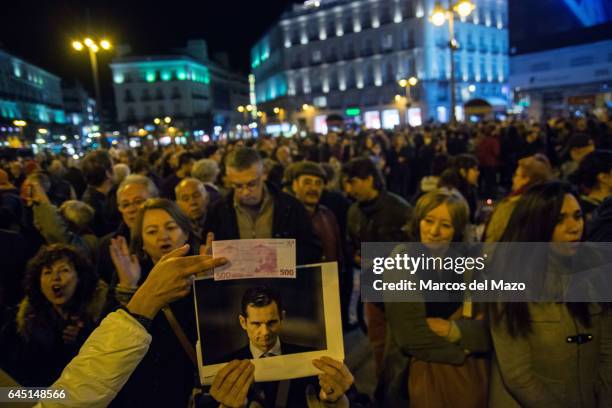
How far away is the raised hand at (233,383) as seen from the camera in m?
1.56

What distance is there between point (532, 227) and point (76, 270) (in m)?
2.47

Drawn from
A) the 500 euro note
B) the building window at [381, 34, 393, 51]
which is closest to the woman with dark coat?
the 500 euro note

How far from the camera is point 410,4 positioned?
164 feet

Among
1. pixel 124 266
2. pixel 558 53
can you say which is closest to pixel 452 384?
pixel 124 266

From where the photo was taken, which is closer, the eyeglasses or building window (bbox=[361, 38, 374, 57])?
the eyeglasses

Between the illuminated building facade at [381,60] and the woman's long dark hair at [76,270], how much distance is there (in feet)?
157

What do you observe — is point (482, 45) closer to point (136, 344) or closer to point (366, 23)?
point (366, 23)

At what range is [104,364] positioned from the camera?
4.71 feet

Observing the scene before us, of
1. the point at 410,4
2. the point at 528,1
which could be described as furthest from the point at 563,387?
the point at 410,4

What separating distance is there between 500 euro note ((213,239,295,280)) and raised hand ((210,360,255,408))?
31 centimetres

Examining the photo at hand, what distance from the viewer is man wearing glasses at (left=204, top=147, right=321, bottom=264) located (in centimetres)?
340

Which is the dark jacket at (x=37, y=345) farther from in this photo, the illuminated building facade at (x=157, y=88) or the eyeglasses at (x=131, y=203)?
the illuminated building facade at (x=157, y=88)

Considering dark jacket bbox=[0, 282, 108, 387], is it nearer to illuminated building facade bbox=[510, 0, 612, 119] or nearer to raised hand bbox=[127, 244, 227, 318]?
raised hand bbox=[127, 244, 227, 318]

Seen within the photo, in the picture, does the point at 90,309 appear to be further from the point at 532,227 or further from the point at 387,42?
the point at 387,42
